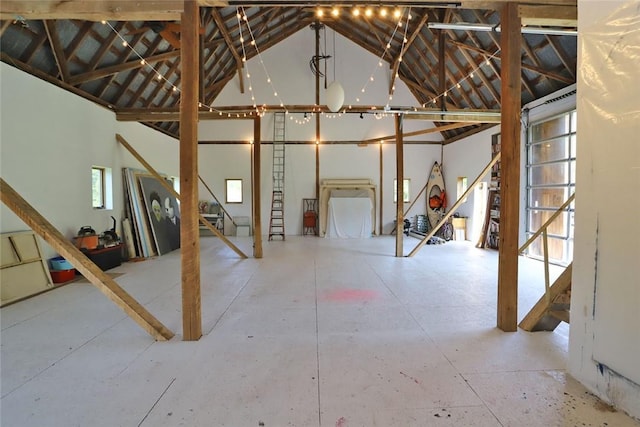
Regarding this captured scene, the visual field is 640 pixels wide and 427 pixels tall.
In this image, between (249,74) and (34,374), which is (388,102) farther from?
(34,374)

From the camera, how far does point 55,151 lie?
4.76 metres

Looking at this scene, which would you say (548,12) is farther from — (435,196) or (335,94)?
(435,196)

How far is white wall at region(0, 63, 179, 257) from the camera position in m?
4.03

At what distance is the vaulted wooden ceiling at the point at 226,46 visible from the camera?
2814 mm

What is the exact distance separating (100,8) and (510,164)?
3.92m

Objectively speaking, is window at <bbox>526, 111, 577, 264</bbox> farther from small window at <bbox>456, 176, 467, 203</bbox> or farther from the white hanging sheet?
the white hanging sheet

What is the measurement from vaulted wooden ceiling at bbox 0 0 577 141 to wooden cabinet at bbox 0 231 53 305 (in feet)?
7.81

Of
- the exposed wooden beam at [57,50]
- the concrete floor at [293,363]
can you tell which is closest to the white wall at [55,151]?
the exposed wooden beam at [57,50]

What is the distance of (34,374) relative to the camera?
219 cm

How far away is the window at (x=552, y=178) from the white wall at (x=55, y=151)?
8749 millimetres

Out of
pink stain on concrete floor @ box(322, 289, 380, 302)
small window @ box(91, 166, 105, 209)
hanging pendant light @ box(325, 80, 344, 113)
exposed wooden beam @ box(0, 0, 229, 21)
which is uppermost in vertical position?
hanging pendant light @ box(325, 80, 344, 113)

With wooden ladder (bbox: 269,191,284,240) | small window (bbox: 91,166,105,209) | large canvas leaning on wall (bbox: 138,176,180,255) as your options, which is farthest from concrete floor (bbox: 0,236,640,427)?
wooden ladder (bbox: 269,191,284,240)

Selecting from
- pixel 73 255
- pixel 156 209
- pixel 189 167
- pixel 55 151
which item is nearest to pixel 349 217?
pixel 156 209

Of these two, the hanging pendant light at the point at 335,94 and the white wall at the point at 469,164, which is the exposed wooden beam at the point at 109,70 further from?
the white wall at the point at 469,164
